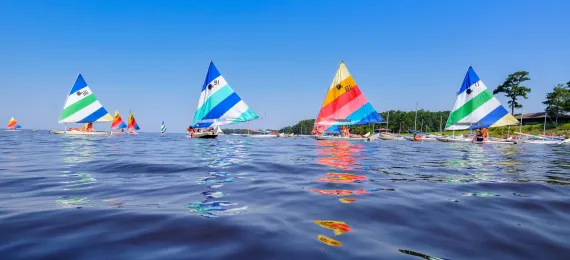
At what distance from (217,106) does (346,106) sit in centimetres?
1469

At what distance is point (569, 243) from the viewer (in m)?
2.47

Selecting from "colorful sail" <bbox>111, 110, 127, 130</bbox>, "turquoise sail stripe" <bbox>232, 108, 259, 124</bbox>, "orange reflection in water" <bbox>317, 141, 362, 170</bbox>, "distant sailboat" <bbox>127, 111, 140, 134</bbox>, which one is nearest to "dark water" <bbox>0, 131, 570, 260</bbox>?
"orange reflection in water" <bbox>317, 141, 362, 170</bbox>

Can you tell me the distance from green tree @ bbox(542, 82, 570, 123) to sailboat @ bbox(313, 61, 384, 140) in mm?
68998

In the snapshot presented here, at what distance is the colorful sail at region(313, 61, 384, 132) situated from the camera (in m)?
33.3

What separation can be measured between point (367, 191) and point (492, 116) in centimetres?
4015

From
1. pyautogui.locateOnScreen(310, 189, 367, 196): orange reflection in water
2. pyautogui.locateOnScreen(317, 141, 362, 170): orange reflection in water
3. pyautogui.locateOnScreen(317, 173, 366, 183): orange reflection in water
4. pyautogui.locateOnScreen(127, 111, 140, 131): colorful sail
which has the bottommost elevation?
pyautogui.locateOnScreen(317, 141, 362, 170): orange reflection in water

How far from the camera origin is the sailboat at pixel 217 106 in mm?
33469

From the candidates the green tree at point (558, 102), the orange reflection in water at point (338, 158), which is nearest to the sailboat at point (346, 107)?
the orange reflection in water at point (338, 158)

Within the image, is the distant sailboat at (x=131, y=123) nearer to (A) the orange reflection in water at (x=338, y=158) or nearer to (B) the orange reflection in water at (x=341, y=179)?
(A) the orange reflection in water at (x=338, y=158)

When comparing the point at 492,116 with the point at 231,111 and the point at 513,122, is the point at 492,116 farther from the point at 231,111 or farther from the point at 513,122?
the point at 231,111

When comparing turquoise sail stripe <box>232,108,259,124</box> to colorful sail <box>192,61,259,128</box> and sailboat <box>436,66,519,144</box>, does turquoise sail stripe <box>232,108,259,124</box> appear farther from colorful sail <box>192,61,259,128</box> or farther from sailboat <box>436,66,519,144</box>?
sailboat <box>436,66,519,144</box>

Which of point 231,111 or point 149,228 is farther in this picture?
point 231,111

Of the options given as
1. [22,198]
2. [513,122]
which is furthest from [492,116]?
[22,198]

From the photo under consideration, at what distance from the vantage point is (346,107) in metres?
33.5
